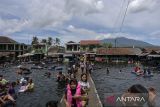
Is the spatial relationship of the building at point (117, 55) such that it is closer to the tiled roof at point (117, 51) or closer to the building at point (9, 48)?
the tiled roof at point (117, 51)

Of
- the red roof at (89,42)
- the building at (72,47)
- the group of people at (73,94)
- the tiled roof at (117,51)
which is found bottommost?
the group of people at (73,94)

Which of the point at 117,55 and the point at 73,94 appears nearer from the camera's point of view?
the point at 73,94

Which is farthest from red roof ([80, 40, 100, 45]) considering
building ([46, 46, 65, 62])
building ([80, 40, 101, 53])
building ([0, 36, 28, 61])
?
building ([0, 36, 28, 61])

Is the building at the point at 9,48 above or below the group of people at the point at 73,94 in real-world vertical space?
above

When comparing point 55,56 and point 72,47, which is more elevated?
point 72,47

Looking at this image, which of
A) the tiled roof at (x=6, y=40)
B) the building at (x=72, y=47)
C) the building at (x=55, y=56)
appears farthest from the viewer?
the building at (x=72, y=47)

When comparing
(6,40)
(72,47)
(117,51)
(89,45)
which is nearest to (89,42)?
(89,45)

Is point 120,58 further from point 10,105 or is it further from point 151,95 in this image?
point 151,95

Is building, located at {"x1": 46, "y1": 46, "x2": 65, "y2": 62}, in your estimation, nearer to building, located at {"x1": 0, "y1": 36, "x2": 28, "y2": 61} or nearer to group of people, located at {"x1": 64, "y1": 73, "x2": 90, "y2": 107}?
building, located at {"x1": 0, "y1": 36, "x2": 28, "y2": 61}

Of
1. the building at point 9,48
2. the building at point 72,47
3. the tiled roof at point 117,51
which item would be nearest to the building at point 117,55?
the tiled roof at point 117,51

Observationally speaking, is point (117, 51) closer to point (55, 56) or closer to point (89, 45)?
point (89, 45)

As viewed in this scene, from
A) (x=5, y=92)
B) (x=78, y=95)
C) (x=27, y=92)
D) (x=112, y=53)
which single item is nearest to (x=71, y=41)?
(x=112, y=53)

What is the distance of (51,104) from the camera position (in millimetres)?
7918

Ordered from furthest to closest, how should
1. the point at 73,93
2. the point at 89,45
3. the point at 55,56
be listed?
the point at 55,56
the point at 89,45
the point at 73,93
